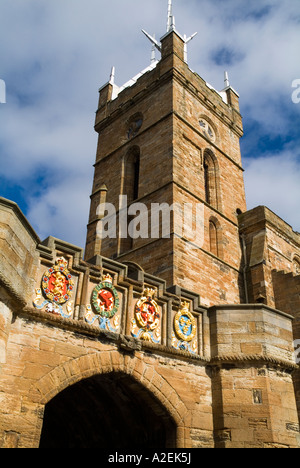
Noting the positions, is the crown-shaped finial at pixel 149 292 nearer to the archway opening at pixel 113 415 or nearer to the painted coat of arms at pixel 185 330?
the painted coat of arms at pixel 185 330

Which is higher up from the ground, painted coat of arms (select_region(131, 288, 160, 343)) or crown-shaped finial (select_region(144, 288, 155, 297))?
crown-shaped finial (select_region(144, 288, 155, 297))

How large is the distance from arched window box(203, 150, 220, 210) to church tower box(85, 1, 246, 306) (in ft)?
0.13

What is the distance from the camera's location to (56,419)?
30.0ft

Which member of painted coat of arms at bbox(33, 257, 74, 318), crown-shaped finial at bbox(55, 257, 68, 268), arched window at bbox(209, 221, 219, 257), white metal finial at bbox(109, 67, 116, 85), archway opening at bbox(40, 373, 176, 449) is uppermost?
white metal finial at bbox(109, 67, 116, 85)

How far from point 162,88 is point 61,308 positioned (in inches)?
562

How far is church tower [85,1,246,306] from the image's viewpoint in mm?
14703

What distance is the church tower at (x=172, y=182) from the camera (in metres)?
14.7

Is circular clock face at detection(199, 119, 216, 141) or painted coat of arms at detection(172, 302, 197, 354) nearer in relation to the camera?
painted coat of arms at detection(172, 302, 197, 354)

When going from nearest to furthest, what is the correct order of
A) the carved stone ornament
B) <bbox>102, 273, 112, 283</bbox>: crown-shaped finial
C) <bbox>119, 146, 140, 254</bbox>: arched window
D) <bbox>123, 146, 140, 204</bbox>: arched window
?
the carved stone ornament, <bbox>102, 273, 112, 283</bbox>: crown-shaped finial, <bbox>119, 146, 140, 254</bbox>: arched window, <bbox>123, 146, 140, 204</bbox>: arched window

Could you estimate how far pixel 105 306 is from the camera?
7.39 meters

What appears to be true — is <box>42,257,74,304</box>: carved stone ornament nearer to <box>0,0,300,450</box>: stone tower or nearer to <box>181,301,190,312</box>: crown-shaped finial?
<box>0,0,300,450</box>: stone tower

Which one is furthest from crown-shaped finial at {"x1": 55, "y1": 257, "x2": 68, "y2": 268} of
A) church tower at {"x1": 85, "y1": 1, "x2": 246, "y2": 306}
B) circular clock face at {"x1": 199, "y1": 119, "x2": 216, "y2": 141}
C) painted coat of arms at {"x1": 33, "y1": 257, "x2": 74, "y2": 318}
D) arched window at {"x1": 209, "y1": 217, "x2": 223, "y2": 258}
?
circular clock face at {"x1": 199, "y1": 119, "x2": 216, "y2": 141}

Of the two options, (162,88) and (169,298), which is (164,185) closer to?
(162,88)
